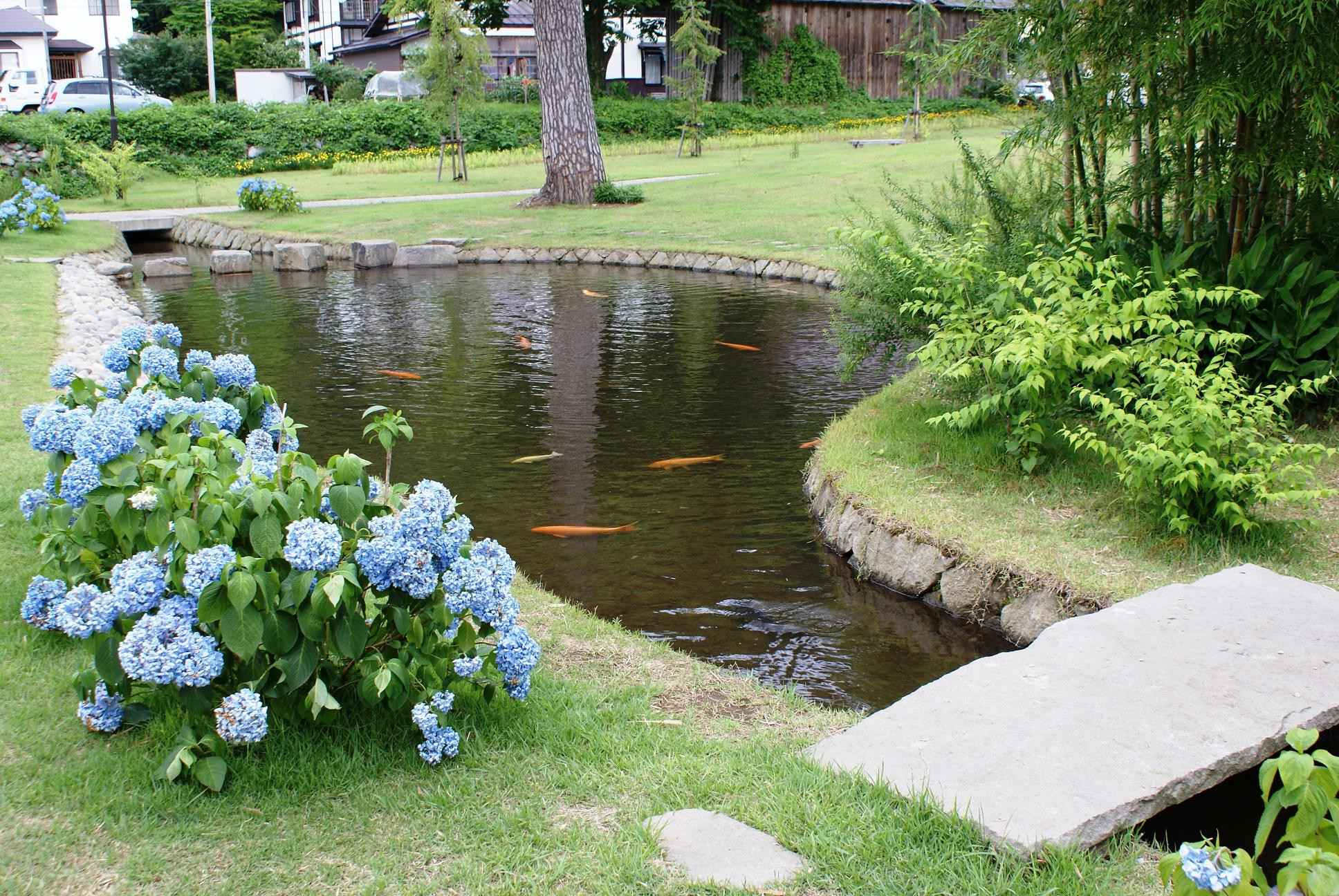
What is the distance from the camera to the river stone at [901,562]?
18.3ft

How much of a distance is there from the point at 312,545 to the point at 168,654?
48 centimetres

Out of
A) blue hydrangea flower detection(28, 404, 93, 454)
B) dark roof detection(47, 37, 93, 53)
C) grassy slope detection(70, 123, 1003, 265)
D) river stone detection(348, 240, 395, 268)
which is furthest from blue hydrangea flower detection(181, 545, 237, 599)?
dark roof detection(47, 37, 93, 53)

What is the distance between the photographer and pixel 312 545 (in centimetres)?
302

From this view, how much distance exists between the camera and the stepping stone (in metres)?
2.77

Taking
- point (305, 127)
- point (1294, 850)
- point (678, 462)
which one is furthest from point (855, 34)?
point (1294, 850)

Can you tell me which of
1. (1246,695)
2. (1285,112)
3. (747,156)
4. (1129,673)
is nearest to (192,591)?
(1129,673)

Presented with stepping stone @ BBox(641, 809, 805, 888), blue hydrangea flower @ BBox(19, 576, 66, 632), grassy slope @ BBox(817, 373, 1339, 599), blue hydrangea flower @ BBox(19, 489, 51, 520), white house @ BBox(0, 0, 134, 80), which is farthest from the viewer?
white house @ BBox(0, 0, 134, 80)

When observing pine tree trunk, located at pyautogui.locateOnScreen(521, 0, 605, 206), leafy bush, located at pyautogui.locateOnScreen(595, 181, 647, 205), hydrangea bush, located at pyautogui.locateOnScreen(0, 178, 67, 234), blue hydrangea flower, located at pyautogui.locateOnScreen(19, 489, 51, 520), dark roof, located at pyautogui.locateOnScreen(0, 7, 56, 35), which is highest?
dark roof, located at pyautogui.locateOnScreen(0, 7, 56, 35)

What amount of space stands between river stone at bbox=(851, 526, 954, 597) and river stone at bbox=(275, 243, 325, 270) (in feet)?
43.3

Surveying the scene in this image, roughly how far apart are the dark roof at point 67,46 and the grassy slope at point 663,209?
28.0m

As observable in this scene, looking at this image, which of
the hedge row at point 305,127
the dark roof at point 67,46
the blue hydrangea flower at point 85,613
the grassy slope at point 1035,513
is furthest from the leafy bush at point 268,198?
the dark roof at point 67,46

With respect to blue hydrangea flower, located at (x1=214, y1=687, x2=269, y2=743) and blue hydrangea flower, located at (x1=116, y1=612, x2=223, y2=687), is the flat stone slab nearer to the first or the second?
blue hydrangea flower, located at (x1=214, y1=687, x2=269, y2=743)

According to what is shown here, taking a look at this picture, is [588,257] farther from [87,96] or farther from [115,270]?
[87,96]

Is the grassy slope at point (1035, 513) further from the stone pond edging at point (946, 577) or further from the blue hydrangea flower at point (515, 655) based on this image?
the blue hydrangea flower at point (515, 655)
